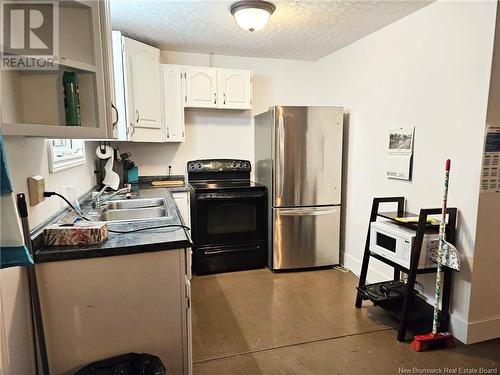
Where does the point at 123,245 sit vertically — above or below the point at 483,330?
above

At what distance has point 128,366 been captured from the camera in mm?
1238

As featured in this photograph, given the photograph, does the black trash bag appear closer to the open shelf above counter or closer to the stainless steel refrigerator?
the open shelf above counter

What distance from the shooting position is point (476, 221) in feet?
6.43

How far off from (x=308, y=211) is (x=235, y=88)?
155cm

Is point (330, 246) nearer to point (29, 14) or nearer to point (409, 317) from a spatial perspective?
point (409, 317)

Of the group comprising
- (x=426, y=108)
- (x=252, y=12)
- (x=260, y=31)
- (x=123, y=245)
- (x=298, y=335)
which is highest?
(x=260, y=31)

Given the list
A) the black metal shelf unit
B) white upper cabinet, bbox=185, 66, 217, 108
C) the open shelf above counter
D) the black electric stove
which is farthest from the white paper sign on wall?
the open shelf above counter

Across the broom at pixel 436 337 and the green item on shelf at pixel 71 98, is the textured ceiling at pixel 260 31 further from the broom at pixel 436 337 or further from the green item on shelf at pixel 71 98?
the broom at pixel 436 337

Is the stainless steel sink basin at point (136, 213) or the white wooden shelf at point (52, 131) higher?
the white wooden shelf at point (52, 131)

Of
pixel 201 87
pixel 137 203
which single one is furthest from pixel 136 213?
pixel 201 87

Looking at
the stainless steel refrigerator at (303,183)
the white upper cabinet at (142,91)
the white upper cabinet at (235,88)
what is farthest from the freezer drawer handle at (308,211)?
→ the white upper cabinet at (142,91)

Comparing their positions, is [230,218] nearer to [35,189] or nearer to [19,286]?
[35,189]

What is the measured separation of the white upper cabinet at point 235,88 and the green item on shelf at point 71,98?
2.19 m

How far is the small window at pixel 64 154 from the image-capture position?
5.43 ft
